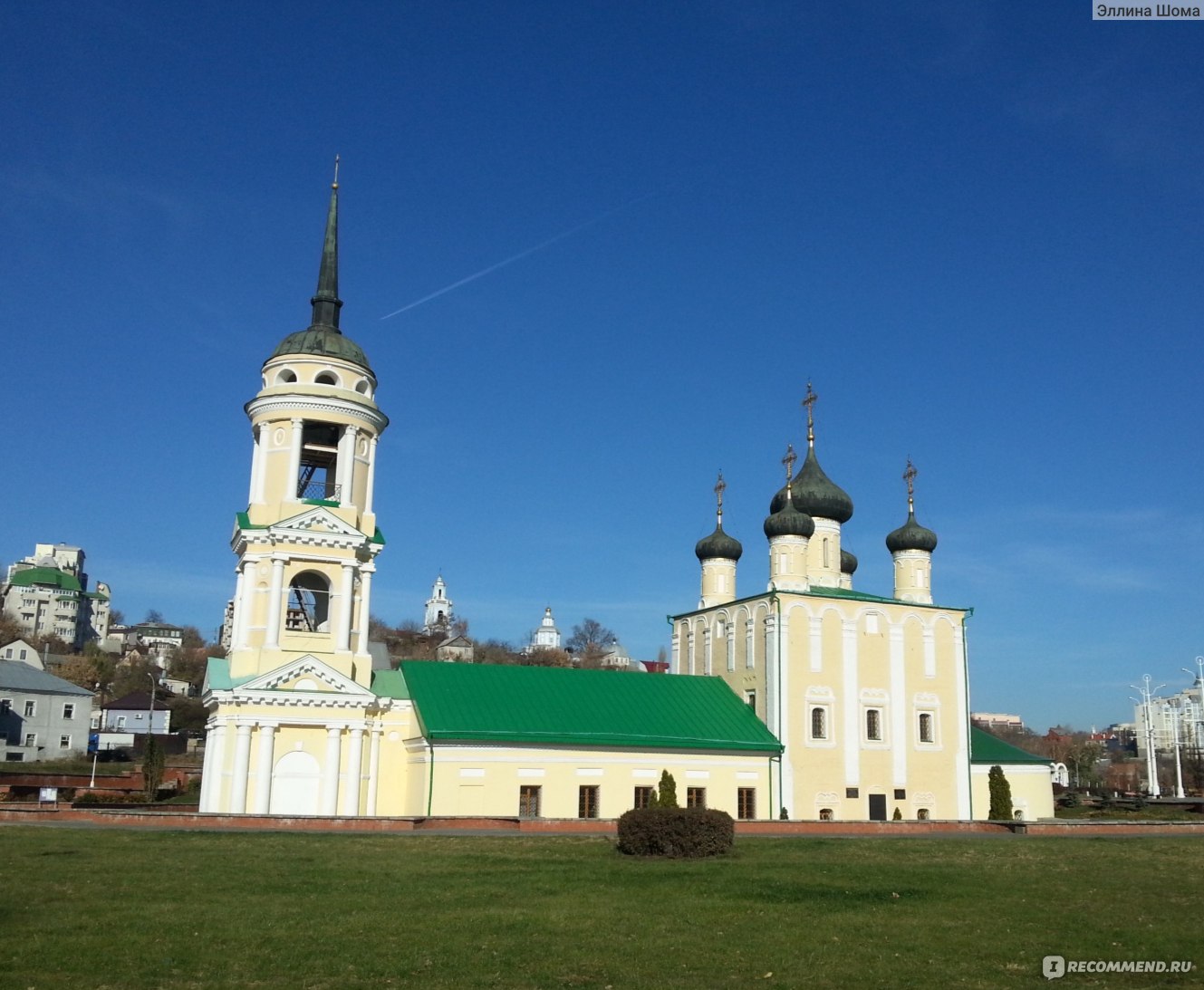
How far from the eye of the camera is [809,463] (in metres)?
43.4

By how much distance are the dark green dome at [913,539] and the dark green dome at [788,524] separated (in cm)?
450

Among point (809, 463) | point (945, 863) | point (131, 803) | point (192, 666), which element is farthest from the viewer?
point (192, 666)

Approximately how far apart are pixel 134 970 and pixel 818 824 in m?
21.1

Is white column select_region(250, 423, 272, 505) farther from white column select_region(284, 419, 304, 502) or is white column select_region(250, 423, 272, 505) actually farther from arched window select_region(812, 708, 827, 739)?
arched window select_region(812, 708, 827, 739)

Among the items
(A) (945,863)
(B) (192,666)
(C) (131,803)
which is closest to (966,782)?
(A) (945,863)

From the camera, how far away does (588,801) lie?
3275 cm

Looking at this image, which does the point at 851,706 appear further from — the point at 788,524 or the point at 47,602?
the point at 47,602

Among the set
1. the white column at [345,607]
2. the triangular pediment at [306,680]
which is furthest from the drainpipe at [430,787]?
the white column at [345,607]

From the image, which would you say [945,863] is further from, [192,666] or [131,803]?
[192,666]

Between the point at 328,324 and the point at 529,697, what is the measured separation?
1278 centimetres

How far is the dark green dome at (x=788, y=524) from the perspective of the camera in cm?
4009

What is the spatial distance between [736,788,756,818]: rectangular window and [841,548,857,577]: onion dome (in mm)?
13158

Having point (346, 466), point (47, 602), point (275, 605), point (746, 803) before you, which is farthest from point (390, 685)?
point (47, 602)

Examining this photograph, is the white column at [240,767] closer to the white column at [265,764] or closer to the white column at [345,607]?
the white column at [265,764]
